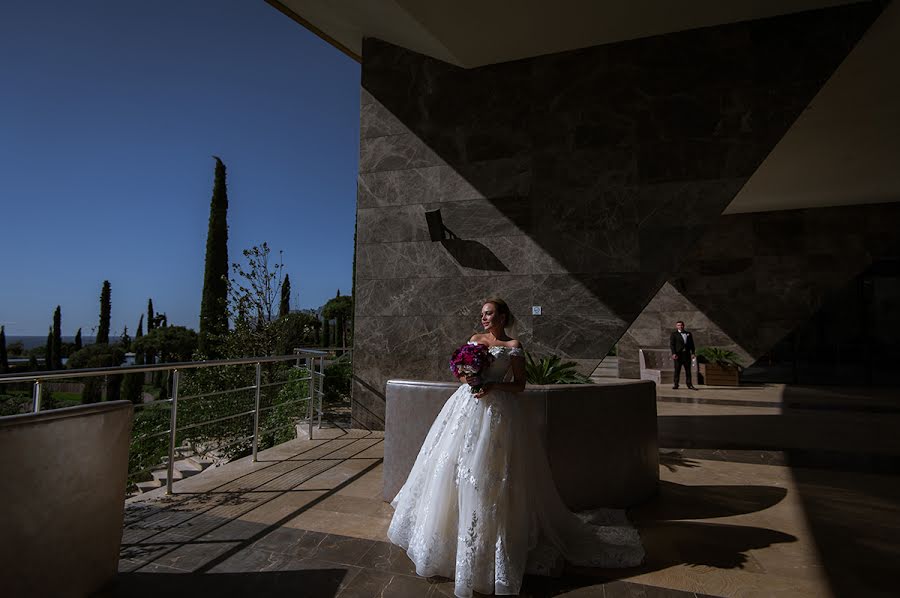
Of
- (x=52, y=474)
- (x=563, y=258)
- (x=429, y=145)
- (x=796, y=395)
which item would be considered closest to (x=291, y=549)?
(x=52, y=474)

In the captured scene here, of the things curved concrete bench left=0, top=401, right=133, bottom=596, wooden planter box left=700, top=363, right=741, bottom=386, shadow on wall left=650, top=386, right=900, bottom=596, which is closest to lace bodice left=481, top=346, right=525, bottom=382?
shadow on wall left=650, top=386, right=900, bottom=596

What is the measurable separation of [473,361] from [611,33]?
5.05 meters

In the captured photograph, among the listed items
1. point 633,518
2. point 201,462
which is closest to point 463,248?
point 633,518

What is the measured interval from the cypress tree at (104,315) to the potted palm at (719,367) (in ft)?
91.8

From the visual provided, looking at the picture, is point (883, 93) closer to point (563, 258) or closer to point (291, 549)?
point (563, 258)

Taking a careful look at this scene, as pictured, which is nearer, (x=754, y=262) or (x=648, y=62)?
(x=648, y=62)

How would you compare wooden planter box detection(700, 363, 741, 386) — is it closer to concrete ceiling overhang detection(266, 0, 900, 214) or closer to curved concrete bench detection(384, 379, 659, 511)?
concrete ceiling overhang detection(266, 0, 900, 214)

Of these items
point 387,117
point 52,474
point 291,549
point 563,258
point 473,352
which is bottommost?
point 291,549

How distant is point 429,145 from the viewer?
669 centimetres

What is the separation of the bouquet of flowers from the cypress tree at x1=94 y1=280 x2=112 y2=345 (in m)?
28.6

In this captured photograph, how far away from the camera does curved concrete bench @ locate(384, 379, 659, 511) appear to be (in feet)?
10.9

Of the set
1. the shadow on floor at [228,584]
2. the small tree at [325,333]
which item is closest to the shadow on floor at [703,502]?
the shadow on floor at [228,584]

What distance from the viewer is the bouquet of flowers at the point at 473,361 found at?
264 centimetres

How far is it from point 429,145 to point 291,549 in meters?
5.43
